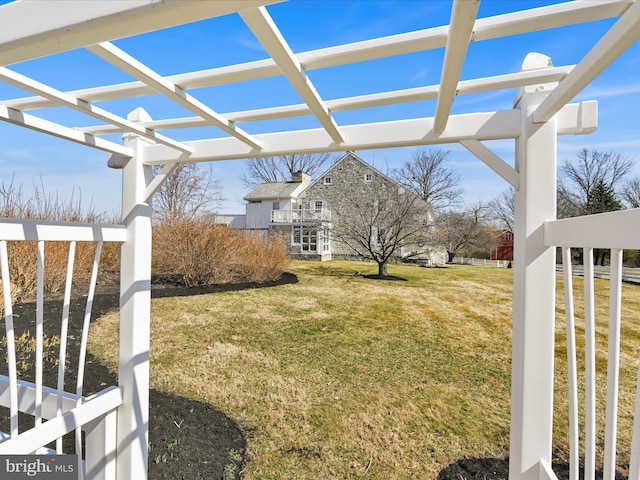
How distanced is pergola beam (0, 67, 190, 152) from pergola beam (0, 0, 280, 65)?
60 cm

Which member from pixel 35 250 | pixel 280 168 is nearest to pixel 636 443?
pixel 35 250

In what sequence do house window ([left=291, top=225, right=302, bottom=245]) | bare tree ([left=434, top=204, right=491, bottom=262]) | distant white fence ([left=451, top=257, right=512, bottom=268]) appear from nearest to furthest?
bare tree ([left=434, top=204, right=491, bottom=262]), house window ([left=291, top=225, right=302, bottom=245]), distant white fence ([left=451, top=257, right=512, bottom=268])

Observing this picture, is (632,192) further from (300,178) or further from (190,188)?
(190,188)

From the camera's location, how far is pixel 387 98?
48.8 inches

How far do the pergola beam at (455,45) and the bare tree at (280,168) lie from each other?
645 inches

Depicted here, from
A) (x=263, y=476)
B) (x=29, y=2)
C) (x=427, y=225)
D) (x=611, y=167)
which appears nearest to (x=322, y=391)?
(x=263, y=476)

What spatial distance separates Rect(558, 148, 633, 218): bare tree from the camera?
32.5 feet

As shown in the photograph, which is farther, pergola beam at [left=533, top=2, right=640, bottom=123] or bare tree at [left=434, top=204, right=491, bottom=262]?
bare tree at [left=434, top=204, right=491, bottom=262]

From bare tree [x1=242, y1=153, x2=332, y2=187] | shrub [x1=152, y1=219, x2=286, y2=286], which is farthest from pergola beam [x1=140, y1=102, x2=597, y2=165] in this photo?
bare tree [x1=242, y1=153, x2=332, y2=187]

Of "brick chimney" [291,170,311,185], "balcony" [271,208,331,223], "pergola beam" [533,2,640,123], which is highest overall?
"brick chimney" [291,170,311,185]

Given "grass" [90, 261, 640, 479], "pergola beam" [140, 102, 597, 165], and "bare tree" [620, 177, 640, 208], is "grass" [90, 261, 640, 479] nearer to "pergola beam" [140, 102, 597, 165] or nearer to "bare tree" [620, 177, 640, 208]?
"pergola beam" [140, 102, 597, 165]

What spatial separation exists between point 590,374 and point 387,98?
1.08m

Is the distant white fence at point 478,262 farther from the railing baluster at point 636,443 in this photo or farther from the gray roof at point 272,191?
the railing baluster at point 636,443

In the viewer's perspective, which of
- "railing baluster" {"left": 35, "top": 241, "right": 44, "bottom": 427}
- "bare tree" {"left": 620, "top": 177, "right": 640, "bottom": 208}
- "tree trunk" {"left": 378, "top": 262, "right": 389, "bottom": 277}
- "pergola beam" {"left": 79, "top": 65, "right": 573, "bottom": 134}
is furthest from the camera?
"bare tree" {"left": 620, "top": 177, "right": 640, "bottom": 208}
